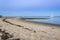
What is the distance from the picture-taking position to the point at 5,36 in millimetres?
7395

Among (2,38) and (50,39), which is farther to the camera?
(50,39)

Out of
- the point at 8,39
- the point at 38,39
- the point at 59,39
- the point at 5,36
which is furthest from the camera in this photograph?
the point at 59,39

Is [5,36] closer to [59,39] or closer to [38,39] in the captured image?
[38,39]

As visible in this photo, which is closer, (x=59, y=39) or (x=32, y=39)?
(x=32, y=39)

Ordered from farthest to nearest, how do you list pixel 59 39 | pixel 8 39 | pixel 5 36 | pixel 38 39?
pixel 59 39 → pixel 38 39 → pixel 5 36 → pixel 8 39

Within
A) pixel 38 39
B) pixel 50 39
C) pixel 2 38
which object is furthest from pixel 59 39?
pixel 2 38

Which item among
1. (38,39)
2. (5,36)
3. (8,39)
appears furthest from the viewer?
(38,39)

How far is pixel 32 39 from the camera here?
308 inches

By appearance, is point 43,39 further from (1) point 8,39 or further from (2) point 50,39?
(1) point 8,39

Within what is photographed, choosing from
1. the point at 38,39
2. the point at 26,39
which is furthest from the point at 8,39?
the point at 38,39

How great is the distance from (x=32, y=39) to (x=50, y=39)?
1164 millimetres

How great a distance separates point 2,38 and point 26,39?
4.10 feet

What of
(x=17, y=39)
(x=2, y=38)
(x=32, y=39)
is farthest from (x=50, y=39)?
(x=2, y=38)

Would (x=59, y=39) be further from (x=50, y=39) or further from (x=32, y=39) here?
(x=32, y=39)
